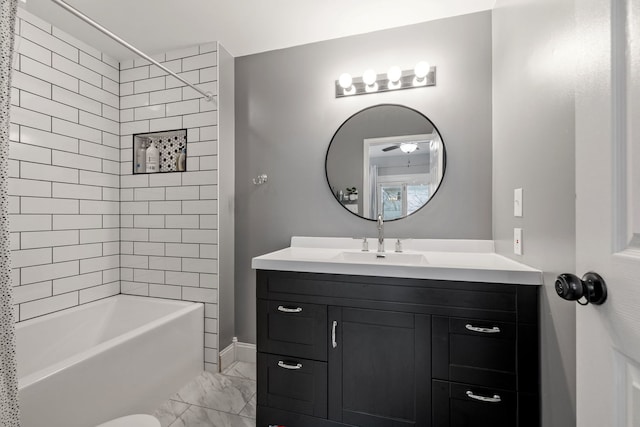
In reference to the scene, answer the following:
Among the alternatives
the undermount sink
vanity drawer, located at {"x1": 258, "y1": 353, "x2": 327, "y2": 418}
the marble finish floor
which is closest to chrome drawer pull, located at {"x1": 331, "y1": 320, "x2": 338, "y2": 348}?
vanity drawer, located at {"x1": 258, "y1": 353, "x2": 327, "y2": 418}

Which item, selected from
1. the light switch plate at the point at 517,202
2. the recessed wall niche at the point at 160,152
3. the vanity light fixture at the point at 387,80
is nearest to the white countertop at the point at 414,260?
the light switch plate at the point at 517,202

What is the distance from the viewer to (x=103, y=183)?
233cm

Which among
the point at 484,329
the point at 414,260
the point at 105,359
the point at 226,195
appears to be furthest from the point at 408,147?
the point at 105,359

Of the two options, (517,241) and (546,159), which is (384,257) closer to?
(517,241)

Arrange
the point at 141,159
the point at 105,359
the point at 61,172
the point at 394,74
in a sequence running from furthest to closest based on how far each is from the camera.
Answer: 1. the point at 141,159
2. the point at 61,172
3. the point at 394,74
4. the point at 105,359

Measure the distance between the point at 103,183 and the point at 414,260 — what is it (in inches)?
97.7

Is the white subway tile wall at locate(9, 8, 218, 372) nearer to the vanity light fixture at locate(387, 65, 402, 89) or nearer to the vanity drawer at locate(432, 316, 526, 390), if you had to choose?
the vanity light fixture at locate(387, 65, 402, 89)

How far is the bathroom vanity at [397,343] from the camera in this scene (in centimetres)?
121

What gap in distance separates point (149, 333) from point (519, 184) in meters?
2.19

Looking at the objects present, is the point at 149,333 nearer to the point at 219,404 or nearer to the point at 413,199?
the point at 219,404

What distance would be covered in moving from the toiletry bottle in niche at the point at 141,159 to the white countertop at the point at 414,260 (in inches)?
57.9

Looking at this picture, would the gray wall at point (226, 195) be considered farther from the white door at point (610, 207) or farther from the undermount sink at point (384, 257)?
the white door at point (610, 207)

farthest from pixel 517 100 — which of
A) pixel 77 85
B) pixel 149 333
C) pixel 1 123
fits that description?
pixel 77 85

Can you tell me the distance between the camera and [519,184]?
54.1 inches
